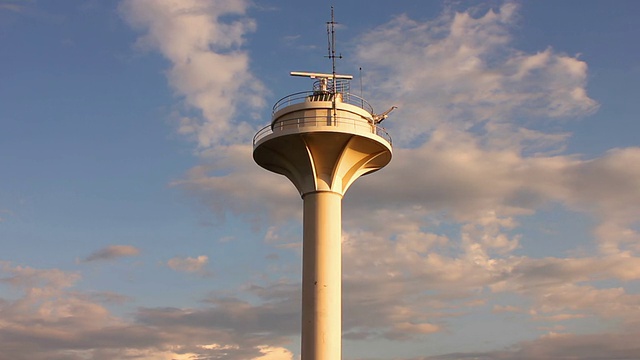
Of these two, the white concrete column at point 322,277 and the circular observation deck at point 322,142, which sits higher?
the circular observation deck at point 322,142

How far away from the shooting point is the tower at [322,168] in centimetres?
3891

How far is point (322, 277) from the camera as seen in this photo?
129 feet

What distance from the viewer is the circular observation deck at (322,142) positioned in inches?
1586

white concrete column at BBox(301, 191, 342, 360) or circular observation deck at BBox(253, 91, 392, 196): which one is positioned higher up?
circular observation deck at BBox(253, 91, 392, 196)

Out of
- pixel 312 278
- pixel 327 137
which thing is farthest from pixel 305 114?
pixel 312 278

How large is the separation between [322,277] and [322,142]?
682cm

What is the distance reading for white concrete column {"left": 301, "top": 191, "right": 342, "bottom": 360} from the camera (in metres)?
38.6

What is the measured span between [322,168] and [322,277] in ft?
18.5

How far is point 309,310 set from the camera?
128ft

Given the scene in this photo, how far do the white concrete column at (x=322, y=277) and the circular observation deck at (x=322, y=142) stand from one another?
42.6 inches

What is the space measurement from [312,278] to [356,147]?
7.20 meters

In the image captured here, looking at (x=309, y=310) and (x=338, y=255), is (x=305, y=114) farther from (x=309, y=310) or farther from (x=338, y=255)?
(x=309, y=310)

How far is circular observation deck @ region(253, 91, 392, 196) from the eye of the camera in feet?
132

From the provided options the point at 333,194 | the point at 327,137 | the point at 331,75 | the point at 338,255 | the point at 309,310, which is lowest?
the point at 309,310
